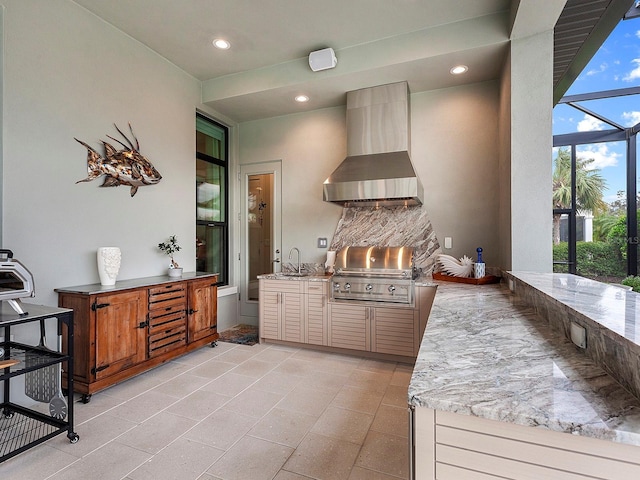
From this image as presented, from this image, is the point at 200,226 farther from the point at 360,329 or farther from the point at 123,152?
the point at 360,329

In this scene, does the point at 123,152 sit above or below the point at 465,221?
above

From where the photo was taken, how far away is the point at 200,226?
418 centimetres

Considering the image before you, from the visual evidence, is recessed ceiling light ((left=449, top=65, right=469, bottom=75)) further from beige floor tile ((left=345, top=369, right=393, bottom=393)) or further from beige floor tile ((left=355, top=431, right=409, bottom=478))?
beige floor tile ((left=355, top=431, right=409, bottom=478))

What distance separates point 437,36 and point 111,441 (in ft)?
12.8

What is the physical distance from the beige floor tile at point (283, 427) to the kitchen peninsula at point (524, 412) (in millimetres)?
1212

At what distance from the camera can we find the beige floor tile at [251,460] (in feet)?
5.53

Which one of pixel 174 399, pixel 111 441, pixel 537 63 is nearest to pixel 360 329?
pixel 174 399

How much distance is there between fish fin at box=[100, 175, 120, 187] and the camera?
291 cm

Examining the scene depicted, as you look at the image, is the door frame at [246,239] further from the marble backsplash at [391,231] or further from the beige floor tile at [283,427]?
the beige floor tile at [283,427]

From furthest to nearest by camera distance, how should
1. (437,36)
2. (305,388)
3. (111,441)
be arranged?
(437,36) < (305,388) < (111,441)

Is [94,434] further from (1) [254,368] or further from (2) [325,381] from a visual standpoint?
(2) [325,381]

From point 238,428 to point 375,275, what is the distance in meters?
1.89

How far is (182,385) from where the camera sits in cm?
271

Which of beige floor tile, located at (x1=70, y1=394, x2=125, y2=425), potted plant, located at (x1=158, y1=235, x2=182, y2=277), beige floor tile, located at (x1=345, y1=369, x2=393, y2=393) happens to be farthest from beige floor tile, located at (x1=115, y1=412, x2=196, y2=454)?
potted plant, located at (x1=158, y1=235, x2=182, y2=277)
